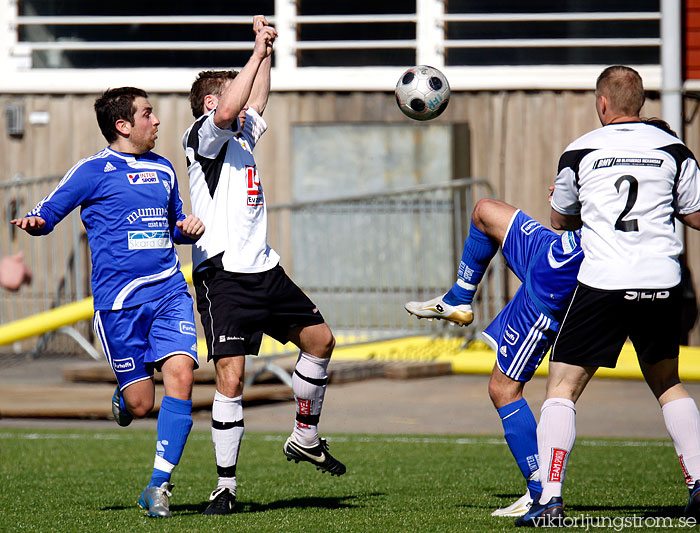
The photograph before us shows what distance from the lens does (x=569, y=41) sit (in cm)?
1370

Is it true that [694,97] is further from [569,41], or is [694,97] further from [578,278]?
[578,278]

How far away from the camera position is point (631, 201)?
4.85m

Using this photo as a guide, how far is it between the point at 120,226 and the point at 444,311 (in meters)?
1.99

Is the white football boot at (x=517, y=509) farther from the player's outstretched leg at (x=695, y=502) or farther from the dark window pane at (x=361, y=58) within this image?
the dark window pane at (x=361, y=58)

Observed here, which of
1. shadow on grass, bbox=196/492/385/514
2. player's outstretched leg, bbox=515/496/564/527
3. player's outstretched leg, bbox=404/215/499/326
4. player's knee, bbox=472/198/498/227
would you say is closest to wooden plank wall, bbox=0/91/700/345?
player's outstretched leg, bbox=404/215/499/326

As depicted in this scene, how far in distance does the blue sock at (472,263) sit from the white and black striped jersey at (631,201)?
1.18 metres

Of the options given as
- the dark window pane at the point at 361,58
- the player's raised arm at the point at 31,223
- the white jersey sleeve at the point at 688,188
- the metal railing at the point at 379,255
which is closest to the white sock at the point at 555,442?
the white jersey sleeve at the point at 688,188

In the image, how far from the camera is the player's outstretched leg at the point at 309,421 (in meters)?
5.96

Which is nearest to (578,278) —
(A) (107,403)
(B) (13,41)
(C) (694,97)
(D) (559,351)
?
(D) (559,351)

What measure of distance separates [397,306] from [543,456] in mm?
7323

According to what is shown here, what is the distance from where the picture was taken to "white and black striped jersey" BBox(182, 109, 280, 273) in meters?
5.82

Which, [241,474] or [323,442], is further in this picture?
[241,474]

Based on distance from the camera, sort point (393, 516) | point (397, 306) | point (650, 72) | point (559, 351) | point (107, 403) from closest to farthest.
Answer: point (559, 351) < point (393, 516) < point (107, 403) < point (397, 306) < point (650, 72)

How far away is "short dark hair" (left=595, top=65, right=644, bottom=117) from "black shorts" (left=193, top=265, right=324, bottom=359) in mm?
2053
